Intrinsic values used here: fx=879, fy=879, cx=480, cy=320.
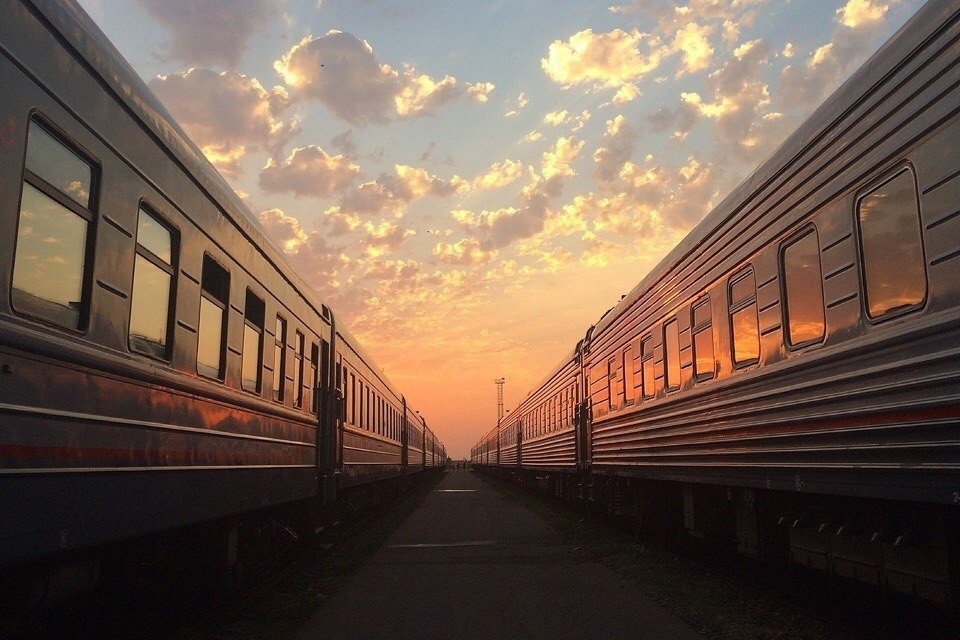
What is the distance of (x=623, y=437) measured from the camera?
12031mm

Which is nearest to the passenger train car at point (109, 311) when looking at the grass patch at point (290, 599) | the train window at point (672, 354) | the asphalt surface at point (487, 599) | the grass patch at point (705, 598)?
the grass patch at point (290, 599)

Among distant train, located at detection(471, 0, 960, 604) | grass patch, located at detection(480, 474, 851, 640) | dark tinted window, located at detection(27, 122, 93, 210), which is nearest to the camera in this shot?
dark tinted window, located at detection(27, 122, 93, 210)

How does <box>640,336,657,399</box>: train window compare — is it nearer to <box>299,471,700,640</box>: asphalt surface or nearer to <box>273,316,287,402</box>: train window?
<box>299,471,700,640</box>: asphalt surface

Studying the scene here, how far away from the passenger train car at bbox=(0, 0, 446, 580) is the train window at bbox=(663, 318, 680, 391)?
4205mm

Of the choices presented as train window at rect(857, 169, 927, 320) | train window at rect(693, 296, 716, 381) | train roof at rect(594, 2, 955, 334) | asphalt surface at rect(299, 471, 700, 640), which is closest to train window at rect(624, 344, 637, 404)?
asphalt surface at rect(299, 471, 700, 640)

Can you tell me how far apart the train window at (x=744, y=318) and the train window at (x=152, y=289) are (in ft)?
14.0

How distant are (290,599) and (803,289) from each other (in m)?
5.05

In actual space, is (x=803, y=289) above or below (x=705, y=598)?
above

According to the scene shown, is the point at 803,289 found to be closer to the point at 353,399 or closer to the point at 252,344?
the point at 252,344

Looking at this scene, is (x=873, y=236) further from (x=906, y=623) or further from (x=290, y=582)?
(x=290, y=582)

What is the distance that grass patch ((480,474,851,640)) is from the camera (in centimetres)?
609

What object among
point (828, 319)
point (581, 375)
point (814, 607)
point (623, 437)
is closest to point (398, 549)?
point (623, 437)

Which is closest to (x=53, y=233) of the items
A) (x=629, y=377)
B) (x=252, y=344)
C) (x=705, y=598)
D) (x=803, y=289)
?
(x=252, y=344)

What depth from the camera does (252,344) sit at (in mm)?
7449
